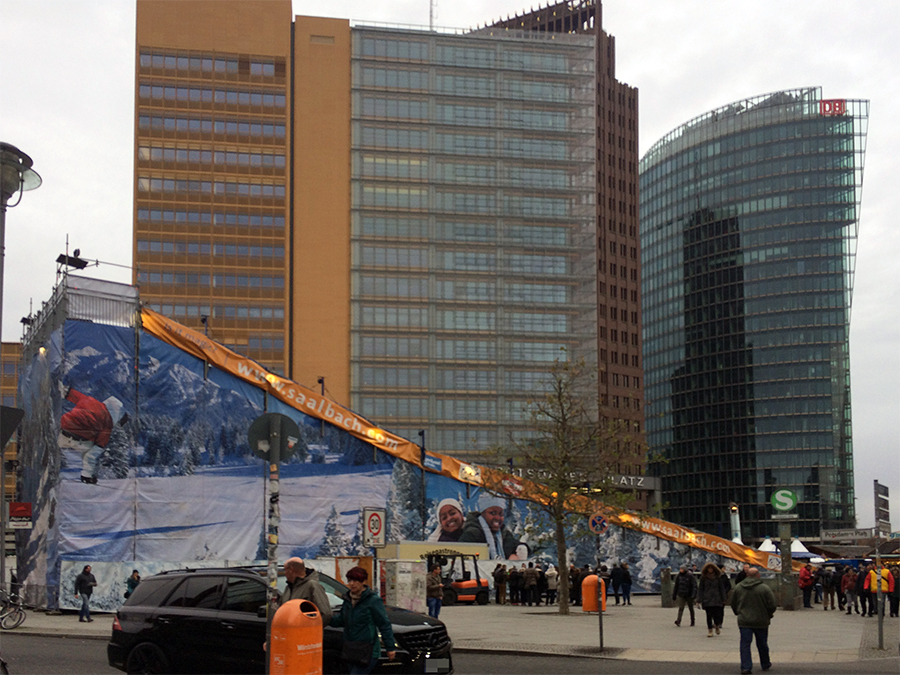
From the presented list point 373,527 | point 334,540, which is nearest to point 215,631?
point 373,527

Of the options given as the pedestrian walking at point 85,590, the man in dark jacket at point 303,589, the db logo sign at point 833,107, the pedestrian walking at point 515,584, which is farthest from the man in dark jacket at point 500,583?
the db logo sign at point 833,107

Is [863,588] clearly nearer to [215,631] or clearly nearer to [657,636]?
[657,636]

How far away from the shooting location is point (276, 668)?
10.4m

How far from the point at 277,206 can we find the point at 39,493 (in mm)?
62627

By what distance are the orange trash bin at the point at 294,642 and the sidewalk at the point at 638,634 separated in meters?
9.33

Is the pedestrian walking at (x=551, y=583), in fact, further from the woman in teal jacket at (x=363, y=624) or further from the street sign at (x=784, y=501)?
the woman in teal jacket at (x=363, y=624)

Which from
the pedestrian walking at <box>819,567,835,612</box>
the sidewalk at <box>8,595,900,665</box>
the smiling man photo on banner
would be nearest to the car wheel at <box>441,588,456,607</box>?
the sidewalk at <box>8,595,900,665</box>

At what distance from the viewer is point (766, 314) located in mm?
Result: 147875

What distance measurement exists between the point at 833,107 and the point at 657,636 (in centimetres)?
13718

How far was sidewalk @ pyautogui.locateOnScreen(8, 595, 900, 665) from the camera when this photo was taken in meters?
19.1

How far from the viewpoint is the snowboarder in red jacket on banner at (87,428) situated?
36.4 metres

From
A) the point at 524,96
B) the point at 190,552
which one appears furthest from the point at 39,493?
the point at 524,96

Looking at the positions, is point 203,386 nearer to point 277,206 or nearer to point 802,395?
point 277,206

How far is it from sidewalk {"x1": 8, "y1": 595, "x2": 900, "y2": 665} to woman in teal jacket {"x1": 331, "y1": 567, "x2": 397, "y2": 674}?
28.8 feet
